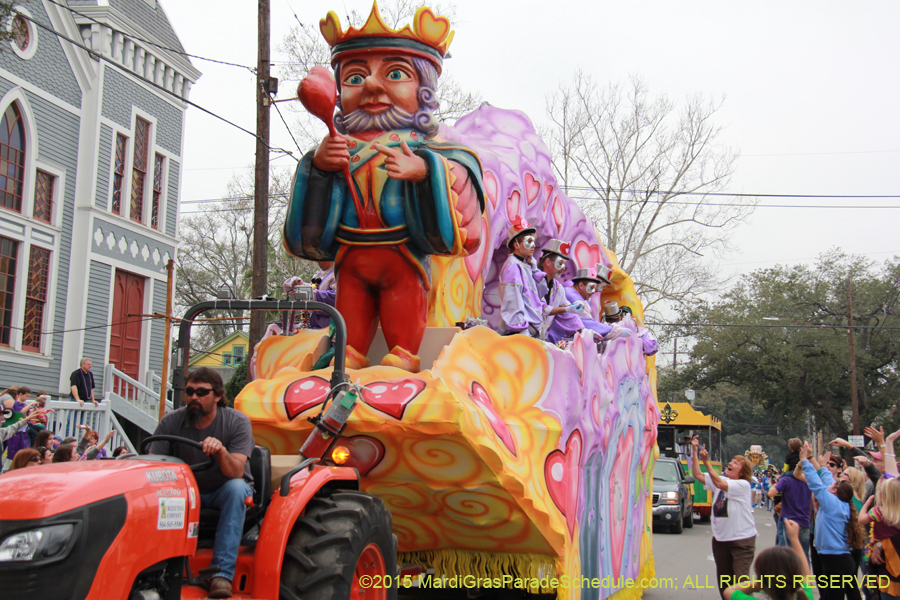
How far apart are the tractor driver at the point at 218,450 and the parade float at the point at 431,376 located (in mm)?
800

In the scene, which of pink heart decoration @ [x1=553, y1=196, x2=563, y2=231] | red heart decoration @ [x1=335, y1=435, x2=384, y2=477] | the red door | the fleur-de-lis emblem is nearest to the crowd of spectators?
red heart decoration @ [x1=335, y1=435, x2=384, y2=477]

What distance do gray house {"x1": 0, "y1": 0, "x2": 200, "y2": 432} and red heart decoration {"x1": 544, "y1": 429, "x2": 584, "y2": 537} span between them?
10454 millimetres

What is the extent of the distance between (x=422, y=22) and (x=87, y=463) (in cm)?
379

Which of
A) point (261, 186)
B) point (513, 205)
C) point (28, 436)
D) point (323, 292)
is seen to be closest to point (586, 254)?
point (513, 205)

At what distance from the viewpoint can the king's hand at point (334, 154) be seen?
5.55 meters

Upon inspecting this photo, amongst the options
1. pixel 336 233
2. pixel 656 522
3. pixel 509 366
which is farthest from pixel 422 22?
pixel 656 522

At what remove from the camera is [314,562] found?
403cm

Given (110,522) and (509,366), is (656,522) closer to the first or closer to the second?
(509,366)

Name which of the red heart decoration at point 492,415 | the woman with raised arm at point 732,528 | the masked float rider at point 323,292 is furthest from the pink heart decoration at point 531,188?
the red heart decoration at point 492,415

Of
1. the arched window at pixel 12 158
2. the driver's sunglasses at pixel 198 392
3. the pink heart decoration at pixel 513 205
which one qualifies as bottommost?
the driver's sunglasses at pixel 198 392

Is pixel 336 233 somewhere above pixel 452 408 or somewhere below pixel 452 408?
above

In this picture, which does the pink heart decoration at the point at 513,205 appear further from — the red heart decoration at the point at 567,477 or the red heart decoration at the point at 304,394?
the red heart decoration at the point at 304,394

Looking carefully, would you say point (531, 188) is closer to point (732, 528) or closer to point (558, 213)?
point (558, 213)

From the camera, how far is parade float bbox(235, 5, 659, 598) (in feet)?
16.5
